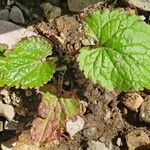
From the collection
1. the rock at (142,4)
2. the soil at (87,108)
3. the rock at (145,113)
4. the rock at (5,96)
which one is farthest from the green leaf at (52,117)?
the rock at (142,4)

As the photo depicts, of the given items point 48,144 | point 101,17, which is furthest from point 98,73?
point 48,144

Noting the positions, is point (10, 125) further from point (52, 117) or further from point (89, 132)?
point (89, 132)

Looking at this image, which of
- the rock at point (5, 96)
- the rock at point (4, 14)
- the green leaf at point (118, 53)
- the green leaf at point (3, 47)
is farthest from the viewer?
the rock at point (4, 14)

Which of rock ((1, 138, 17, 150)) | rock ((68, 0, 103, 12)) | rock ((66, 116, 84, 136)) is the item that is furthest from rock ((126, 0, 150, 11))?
rock ((1, 138, 17, 150))

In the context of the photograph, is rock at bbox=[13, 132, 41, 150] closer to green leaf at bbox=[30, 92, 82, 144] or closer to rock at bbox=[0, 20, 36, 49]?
green leaf at bbox=[30, 92, 82, 144]

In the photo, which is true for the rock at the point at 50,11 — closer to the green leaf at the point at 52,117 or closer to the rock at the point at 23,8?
the rock at the point at 23,8

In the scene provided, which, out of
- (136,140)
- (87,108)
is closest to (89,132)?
(87,108)
